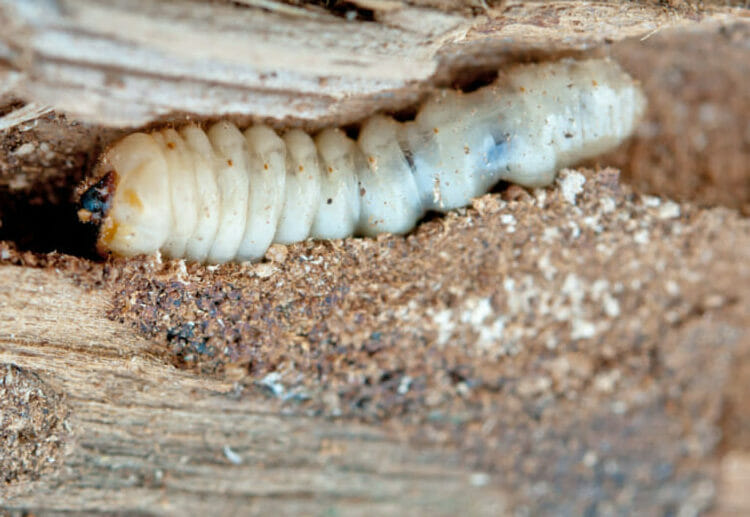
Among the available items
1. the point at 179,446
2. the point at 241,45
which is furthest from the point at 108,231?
the point at 179,446

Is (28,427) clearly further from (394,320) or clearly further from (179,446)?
(394,320)

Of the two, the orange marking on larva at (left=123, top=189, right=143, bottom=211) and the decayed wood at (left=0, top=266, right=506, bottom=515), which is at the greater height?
the orange marking on larva at (left=123, top=189, right=143, bottom=211)

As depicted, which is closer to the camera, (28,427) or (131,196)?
(131,196)

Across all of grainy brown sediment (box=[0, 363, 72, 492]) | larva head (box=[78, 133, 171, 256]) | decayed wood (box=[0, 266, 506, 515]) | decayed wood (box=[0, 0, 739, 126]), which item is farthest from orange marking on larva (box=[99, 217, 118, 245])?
grainy brown sediment (box=[0, 363, 72, 492])

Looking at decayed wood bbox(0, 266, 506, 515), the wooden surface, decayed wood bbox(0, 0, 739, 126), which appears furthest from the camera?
decayed wood bbox(0, 266, 506, 515)

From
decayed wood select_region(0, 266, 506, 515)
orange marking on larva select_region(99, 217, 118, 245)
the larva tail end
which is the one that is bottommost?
decayed wood select_region(0, 266, 506, 515)

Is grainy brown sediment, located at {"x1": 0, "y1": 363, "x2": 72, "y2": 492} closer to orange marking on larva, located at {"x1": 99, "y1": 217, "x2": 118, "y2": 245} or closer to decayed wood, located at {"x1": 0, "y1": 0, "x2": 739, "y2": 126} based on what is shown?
orange marking on larva, located at {"x1": 99, "y1": 217, "x2": 118, "y2": 245}
